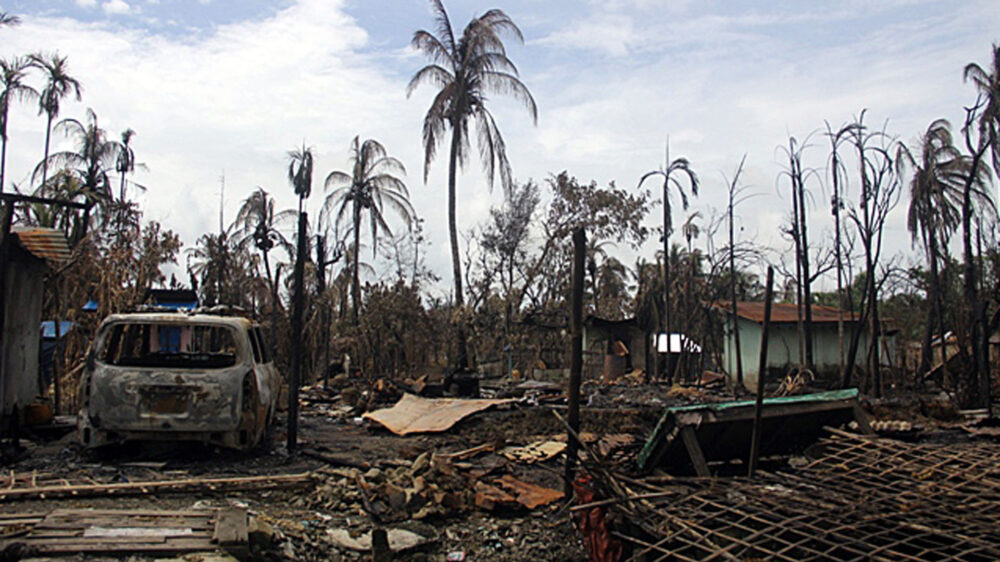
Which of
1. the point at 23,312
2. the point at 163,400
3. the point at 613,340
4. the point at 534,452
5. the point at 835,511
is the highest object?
the point at 23,312

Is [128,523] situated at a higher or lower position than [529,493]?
higher

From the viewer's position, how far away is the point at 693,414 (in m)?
7.52

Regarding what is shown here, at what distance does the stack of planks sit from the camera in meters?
5.22

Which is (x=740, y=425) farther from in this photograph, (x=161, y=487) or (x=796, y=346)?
(x=796, y=346)

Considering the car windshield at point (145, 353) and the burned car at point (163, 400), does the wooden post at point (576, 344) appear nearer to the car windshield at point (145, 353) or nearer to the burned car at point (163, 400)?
the burned car at point (163, 400)

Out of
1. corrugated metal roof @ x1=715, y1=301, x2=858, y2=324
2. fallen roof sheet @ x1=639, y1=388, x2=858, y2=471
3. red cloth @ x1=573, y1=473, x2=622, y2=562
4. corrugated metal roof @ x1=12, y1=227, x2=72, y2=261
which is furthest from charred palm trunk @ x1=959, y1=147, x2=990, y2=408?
corrugated metal roof @ x1=12, y1=227, x2=72, y2=261

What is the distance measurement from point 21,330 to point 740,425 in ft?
30.7

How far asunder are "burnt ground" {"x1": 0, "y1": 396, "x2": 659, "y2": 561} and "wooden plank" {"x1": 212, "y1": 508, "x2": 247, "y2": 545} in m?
0.21

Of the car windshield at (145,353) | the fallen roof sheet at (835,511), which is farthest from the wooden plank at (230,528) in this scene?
the car windshield at (145,353)

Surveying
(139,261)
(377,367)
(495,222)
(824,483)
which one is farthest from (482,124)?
(824,483)

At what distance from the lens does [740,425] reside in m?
8.09

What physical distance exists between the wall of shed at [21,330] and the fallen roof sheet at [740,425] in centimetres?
801

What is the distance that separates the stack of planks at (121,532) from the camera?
5.22 meters

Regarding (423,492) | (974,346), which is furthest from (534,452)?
(974,346)
